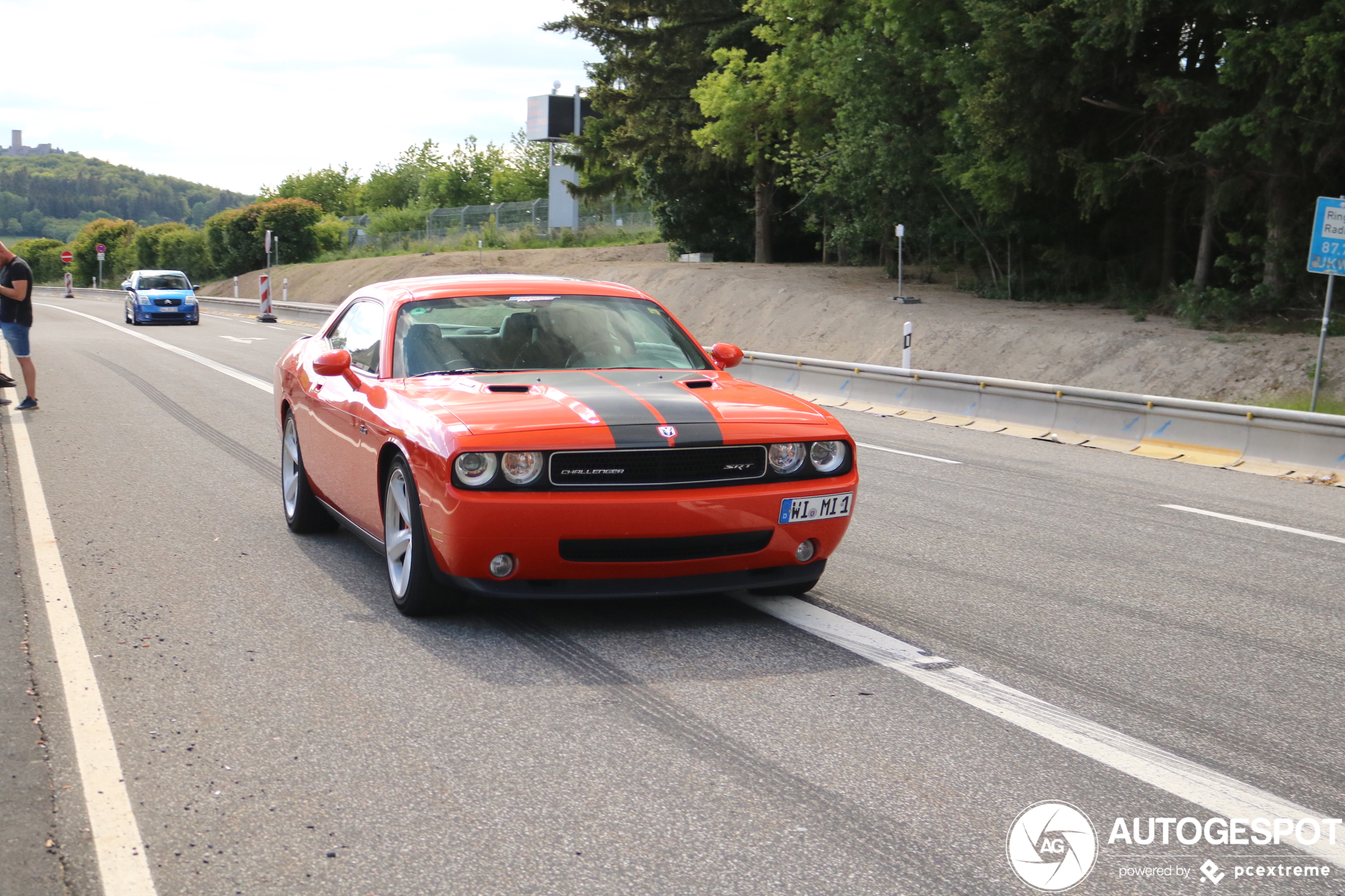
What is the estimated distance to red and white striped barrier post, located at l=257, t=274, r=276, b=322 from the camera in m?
38.6

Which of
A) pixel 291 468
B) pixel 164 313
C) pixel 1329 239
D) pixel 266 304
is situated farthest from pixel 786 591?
pixel 266 304

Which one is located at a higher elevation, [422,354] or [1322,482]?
[422,354]

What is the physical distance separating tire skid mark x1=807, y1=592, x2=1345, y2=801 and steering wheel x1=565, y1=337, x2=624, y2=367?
1.57 metres

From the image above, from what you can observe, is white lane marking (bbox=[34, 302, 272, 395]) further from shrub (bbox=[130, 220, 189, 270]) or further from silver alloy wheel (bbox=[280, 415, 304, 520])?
shrub (bbox=[130, 220, 189, 270])

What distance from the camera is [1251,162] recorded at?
21172mm

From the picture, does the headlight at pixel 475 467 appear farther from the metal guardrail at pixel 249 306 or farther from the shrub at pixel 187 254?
Result: the shrub at pixel 187 254

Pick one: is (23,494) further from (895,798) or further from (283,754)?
(895,798)

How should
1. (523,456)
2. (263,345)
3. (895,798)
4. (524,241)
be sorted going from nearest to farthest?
(895,798) → (523,456) → (263,345) → (524,241)

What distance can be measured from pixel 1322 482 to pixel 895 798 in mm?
9078

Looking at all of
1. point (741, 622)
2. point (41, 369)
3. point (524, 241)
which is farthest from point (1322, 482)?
point (524, 241)

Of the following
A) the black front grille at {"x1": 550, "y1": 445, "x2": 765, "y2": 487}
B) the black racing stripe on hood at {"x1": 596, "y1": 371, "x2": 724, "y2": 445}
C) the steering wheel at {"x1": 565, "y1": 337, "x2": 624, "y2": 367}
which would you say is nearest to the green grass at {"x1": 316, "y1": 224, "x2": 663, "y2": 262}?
the steering wheel at {"x1": 565, "y1": 337, "x2": 624, "y2": 367}

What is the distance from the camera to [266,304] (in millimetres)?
39000

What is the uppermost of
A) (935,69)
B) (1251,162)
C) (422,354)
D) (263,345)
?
(935,69)

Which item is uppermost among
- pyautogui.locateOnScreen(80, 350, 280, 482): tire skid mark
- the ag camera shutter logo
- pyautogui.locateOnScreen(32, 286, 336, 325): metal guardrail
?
the ag camera shutter logo
